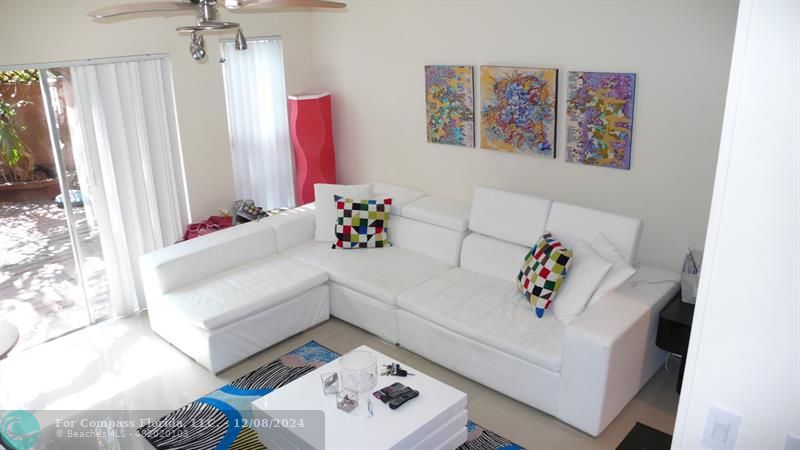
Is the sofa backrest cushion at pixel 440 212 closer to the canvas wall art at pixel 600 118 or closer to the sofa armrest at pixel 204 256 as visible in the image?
the canvas wall art at pixel 600 118

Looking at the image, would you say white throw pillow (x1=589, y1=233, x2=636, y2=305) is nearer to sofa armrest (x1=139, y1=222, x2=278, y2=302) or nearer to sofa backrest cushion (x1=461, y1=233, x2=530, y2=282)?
sofa backrest cushion (x1=461, y1=233, x2=530, y2=282)

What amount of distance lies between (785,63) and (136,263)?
460 centimetres

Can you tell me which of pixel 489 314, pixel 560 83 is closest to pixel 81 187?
pixel 489 314

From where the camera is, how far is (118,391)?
3.87 metres

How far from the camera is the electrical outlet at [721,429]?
1541 mm

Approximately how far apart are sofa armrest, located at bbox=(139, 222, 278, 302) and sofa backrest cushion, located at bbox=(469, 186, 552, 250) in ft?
5.32

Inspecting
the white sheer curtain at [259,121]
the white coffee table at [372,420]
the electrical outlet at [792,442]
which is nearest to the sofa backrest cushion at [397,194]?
the white sheer curtain at [259,121]

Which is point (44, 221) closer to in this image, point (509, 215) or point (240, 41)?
point (240, 41)

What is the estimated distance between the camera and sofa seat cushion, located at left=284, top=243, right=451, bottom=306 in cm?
427

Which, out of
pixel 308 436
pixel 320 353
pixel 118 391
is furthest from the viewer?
pixel 320 353

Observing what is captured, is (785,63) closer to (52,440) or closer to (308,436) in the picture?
(308,436)

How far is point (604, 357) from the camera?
10.3ft

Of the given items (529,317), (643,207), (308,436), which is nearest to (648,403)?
(529,317)

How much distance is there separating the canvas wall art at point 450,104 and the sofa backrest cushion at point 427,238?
28.6 inches
